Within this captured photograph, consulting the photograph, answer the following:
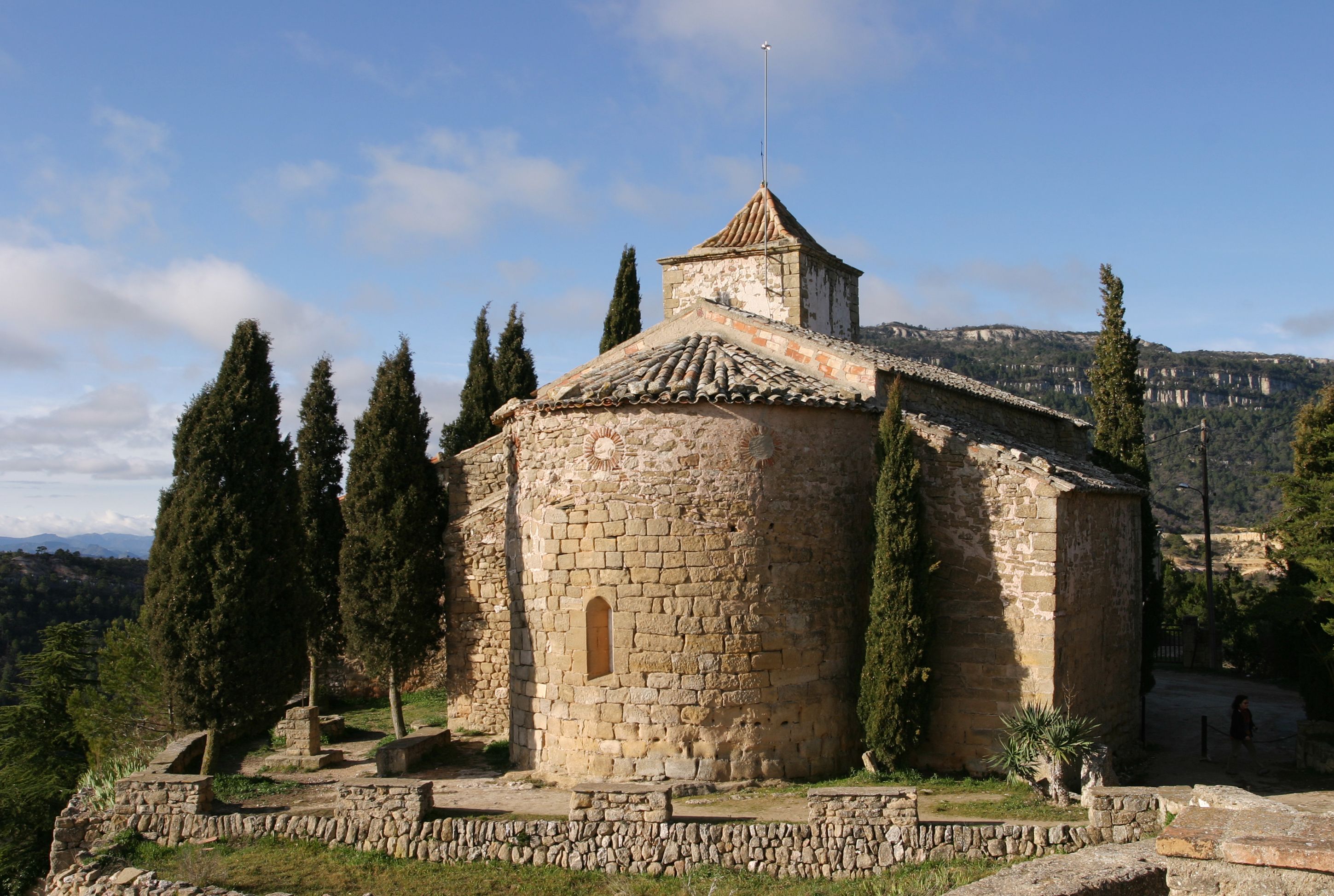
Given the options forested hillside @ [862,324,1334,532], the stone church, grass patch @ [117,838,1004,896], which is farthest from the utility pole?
forested hillside @ [862,324,1334,532]

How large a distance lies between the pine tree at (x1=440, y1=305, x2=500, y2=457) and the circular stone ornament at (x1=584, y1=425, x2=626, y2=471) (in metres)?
12.7

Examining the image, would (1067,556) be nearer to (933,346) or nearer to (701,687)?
(701,687)

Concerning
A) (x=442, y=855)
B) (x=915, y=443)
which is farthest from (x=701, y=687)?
(x=915, y=443)

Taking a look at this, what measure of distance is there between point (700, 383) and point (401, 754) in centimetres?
651

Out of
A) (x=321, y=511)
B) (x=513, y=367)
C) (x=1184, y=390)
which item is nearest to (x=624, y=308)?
(x=513, y=367)

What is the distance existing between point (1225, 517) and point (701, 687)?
59228 millimetres

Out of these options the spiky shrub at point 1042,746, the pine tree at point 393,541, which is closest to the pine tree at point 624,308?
the pine tree at point 393,541

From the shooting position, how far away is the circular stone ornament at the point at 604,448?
11977mm

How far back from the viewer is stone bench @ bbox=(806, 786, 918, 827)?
30.5 ft

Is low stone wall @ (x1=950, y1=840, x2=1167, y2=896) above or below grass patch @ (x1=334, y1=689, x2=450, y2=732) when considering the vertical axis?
above

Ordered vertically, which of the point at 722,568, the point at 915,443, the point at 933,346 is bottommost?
the point at 722,568

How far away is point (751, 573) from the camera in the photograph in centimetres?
1170

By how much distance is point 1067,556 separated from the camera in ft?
40.3

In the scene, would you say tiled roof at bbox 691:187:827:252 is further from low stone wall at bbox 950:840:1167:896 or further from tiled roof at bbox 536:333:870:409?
low stone wall at bbox 950:840:1167:896
